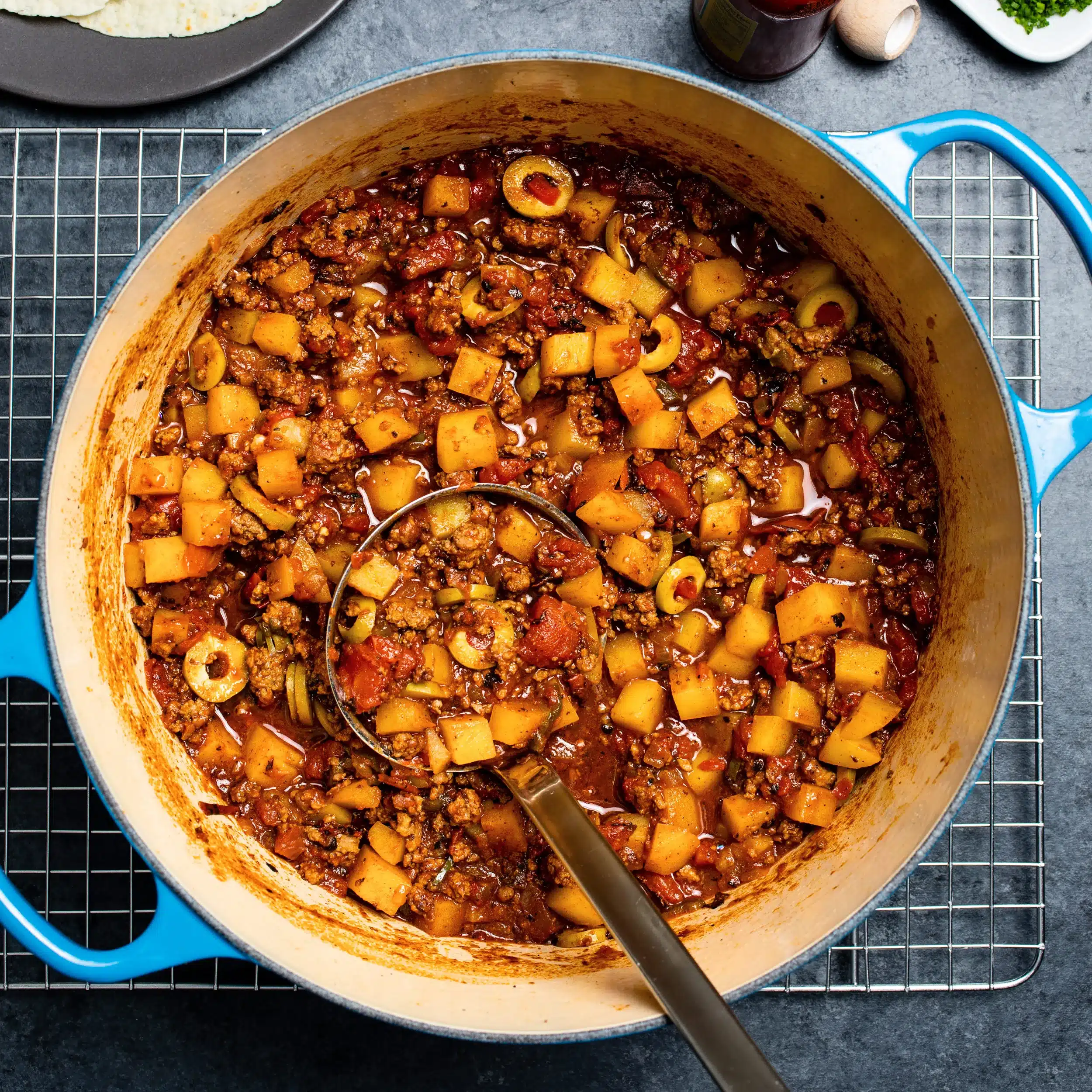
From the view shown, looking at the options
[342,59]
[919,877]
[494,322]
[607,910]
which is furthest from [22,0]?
[919,877]

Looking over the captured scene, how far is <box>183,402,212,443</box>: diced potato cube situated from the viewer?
9.93ft

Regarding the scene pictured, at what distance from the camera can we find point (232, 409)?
9.73ft

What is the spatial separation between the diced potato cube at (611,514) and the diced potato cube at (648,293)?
596 mm

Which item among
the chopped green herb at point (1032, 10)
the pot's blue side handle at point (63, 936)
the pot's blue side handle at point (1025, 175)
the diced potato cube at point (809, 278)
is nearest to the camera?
the pot's blue side handle at point (63, 936)

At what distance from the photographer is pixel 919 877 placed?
3.25 meters

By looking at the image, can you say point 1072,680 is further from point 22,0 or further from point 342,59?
point 22,0

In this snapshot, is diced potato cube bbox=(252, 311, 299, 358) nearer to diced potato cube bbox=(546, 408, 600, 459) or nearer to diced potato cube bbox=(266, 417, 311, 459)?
diced potato cube bbox=(266, 417, 311, 459)

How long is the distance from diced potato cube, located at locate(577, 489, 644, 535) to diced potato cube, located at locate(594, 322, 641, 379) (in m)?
0.37

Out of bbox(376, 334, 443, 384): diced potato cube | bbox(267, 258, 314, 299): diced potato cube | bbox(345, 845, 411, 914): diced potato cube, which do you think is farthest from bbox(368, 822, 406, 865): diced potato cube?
bbox(267, 258, 314, 299): diced potato cube

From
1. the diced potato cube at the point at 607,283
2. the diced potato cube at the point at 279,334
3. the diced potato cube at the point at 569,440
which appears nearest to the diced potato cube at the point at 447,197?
the diced potato cube at the point at 607,283

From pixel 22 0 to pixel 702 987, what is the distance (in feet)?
12.0

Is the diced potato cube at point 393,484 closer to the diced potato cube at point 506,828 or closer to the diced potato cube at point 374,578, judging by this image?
the diced potato cube at point 374,578

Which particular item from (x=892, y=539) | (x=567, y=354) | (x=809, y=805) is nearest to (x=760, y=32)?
(x=567, y=354)

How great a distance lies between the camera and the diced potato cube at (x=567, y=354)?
295 cm
